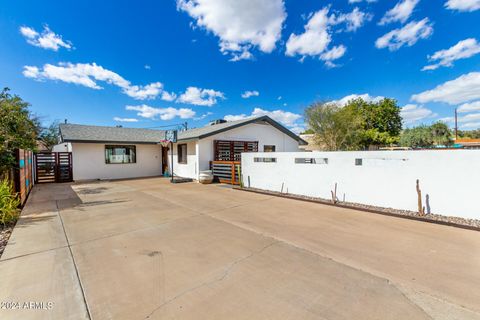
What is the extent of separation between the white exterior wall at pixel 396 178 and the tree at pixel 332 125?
58.5 ft

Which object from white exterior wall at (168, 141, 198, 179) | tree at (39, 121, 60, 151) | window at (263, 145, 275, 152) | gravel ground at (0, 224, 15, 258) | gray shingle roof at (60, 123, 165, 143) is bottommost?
gravel ground at (0, 224, 15, 258)

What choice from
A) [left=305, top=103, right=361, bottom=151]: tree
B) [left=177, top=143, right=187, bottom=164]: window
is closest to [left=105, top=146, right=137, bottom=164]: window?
[left=177, top=143, right=187, bottom=164]: window

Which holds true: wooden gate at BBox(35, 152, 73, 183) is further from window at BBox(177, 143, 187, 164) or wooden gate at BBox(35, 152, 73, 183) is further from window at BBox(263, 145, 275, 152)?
window at BBox(263, 145, 275, 152)

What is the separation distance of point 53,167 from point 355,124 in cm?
2823

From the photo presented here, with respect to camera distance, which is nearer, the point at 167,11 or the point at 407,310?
the point at 407,310

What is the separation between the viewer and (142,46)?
11.9 metres

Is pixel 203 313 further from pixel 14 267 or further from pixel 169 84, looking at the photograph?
pixel 169 84

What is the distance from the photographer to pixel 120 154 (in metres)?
14.3

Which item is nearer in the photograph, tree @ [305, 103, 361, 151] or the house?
the house

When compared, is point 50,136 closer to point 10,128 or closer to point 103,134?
point 103,134

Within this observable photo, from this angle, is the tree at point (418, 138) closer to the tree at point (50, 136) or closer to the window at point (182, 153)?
the window at point (182, 153)

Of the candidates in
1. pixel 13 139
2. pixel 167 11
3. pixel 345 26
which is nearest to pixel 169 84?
pixel 167 11

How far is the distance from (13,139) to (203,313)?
8892mm

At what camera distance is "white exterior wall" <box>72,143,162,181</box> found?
42.3ft
